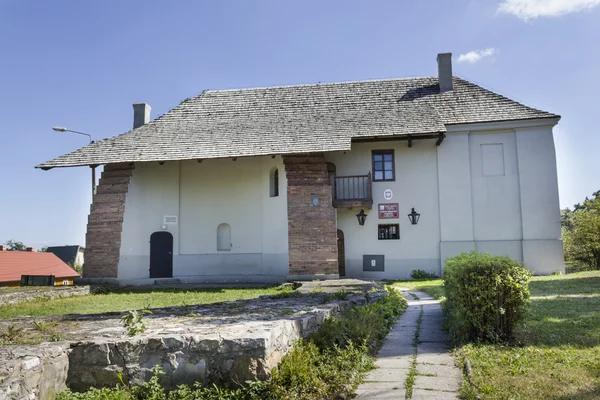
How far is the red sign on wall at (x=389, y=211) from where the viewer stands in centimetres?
2031

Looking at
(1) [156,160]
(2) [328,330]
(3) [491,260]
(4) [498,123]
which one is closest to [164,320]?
(2) [328,330]

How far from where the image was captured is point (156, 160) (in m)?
19.3

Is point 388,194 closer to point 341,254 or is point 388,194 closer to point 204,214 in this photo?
point 341,254

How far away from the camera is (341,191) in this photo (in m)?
20.5

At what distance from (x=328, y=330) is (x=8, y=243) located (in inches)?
2335

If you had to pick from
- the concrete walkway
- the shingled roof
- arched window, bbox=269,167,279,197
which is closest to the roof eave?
the shingled roof

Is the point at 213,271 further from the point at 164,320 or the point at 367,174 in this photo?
the point at 164,320

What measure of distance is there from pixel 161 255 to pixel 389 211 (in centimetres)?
1025

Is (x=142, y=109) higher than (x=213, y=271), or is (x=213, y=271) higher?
(x=142, y=109)

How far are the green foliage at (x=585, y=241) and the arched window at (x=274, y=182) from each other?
13.5 metres

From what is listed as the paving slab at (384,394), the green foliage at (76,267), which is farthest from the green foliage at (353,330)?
the green foliage at (76,267)

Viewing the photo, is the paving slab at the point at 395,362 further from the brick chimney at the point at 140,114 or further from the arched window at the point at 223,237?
the brick chimney at the point at 140,114

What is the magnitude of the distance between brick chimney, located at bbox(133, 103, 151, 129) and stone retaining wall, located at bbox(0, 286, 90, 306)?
10220mm

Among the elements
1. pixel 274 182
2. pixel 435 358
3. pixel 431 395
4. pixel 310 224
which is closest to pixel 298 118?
pixel 274 182
